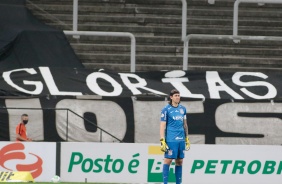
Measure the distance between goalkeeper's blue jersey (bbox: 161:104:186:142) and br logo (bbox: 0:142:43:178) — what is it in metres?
4.33

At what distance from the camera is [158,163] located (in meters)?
23.2

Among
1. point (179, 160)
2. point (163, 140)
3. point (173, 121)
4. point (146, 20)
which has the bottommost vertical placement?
point (179, 160)

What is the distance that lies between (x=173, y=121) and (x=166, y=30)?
396 inches

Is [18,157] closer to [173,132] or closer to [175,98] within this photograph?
[173,132]

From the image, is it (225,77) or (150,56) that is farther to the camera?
(150,56)

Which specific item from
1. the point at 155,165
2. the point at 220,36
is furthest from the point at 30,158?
the point at 220,36

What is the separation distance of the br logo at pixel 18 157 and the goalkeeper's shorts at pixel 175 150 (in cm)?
425

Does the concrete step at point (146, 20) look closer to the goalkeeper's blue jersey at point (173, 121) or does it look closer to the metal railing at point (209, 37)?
the metal railing at point (209, 37)

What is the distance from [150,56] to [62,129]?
4.53m

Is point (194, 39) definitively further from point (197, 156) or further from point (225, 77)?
point (197, 156)

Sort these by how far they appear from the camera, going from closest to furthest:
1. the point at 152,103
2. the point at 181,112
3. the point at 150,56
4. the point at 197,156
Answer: the point at 181,112, the point at 197,156, the point at 152,103, the point at 150,56

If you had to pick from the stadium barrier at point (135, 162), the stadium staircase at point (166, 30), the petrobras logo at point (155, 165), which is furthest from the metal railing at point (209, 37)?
the petrobras logo at point (155, 165)

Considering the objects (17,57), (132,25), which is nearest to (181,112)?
(17,57)

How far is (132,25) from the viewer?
29.0m
